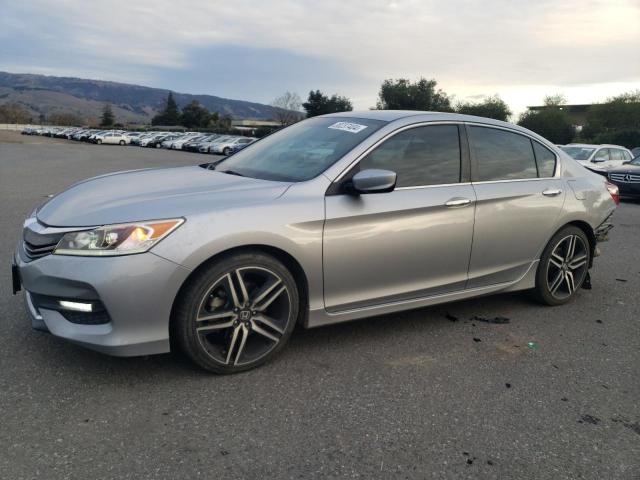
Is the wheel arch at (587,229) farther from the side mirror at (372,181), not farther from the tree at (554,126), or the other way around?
the tree at (554,126)

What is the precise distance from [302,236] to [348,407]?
1.01 metres

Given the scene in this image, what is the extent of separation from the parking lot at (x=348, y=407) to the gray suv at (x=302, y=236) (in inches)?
10.8

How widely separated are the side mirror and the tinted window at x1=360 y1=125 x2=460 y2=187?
0.22 metres

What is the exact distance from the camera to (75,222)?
3.03 meters

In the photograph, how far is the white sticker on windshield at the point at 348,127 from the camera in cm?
393

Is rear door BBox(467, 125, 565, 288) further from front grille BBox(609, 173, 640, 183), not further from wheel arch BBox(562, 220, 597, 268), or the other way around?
front grille BBox(609, 173, 640, 183)

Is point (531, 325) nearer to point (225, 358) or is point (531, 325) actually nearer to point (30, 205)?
point (225, 358)

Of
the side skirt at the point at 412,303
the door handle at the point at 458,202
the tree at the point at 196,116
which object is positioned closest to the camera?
the side skirt at the point at 412,303

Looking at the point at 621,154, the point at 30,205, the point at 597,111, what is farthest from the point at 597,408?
the point at 597,111

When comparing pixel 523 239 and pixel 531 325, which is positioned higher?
pixel 523 239

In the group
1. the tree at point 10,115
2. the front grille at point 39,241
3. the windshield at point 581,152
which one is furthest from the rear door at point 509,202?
the tree at point 10,115

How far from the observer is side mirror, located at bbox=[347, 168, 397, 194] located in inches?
133

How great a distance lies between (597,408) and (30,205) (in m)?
9.38

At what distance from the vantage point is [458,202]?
3.93 meters
